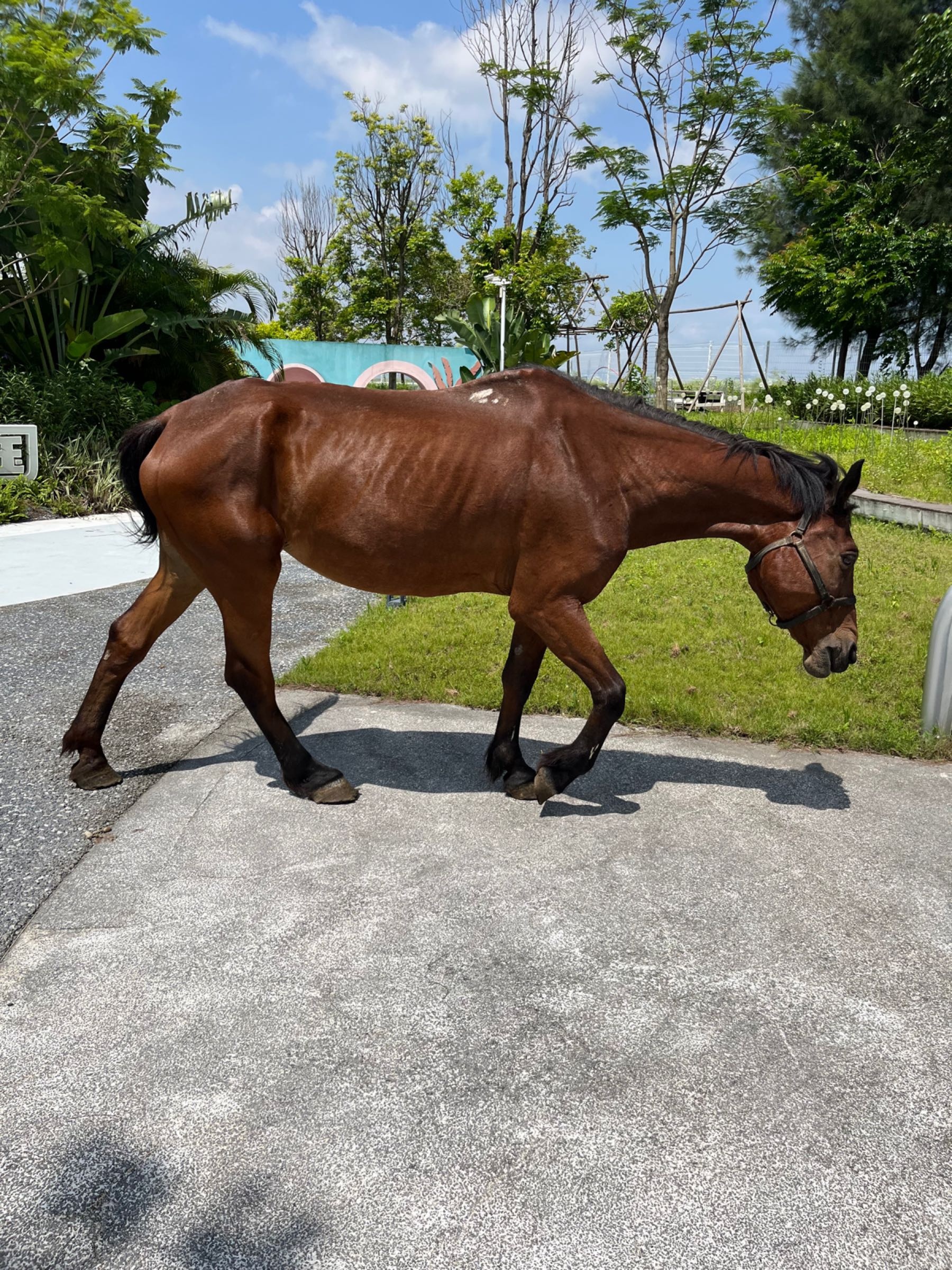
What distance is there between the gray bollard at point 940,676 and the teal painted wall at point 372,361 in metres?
20.1

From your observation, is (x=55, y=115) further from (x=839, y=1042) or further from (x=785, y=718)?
(x=839, y=1042)

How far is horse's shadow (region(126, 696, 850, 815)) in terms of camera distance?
4.10 m

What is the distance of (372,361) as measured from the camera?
2358 cm

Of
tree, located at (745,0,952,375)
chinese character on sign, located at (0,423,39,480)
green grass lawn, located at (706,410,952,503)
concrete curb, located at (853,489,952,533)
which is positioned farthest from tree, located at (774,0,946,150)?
chinese character on sign, located at (0,423,39,480)

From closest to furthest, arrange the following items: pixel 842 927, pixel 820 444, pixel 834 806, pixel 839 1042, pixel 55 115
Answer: pixel 839 1042, pixel 842 927, pixel 834 806, pixel 55 115, pixel 820 444

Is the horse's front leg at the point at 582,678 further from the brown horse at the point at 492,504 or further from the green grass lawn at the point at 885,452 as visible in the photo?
the green grass lawn at the point at 885,452

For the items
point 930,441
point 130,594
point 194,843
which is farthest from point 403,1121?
point 930,441

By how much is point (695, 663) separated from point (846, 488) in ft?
8.24

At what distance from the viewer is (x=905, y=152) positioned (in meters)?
27.4

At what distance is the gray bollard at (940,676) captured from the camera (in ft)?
15.1

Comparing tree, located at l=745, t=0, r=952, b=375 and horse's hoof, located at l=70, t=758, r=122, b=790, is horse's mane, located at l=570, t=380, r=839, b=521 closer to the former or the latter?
horse's hoof, located at l=70, t=758, r=122, b=790

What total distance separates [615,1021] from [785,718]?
291cm

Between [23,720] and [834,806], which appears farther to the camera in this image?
[23,720]

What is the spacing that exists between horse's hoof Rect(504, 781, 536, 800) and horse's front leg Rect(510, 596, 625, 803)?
13.6 inches
